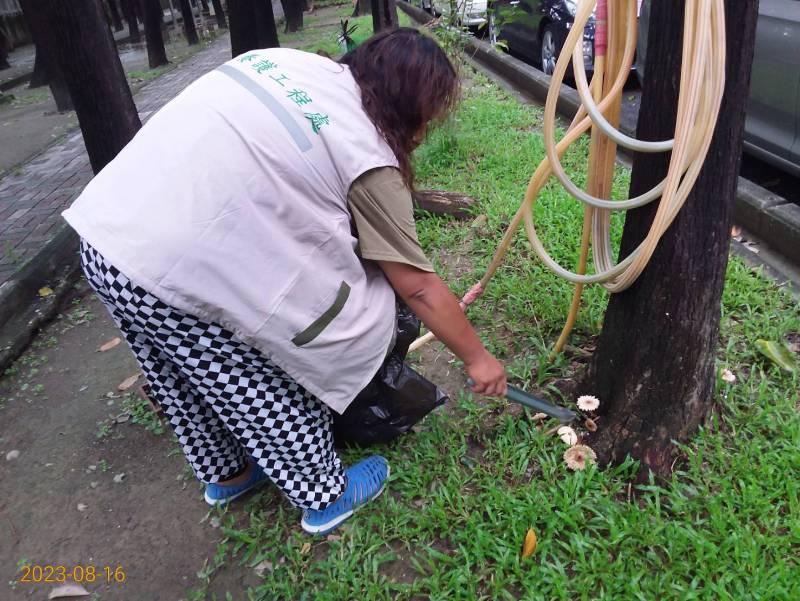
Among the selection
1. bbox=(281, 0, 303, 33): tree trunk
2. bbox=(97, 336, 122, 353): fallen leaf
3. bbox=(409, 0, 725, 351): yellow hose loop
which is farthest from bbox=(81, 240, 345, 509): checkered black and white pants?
bbox=(281, 0, 303, 33): tree trunk

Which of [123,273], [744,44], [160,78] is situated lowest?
[160,78]

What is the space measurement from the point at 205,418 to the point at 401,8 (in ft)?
53.1

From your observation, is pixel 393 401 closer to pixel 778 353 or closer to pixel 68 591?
pixel 68 591

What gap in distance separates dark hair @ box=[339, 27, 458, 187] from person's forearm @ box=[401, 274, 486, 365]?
292mm

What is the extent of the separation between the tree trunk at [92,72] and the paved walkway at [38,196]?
78 centimetres

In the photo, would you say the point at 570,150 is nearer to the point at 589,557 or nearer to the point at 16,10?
the point at 589,557

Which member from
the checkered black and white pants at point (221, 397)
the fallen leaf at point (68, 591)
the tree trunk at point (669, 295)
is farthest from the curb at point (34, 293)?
the tree trunk at point (669, 295)

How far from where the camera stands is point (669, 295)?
183cm

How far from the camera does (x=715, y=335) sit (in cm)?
190

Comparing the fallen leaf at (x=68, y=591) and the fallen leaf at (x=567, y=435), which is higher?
the fallen leaf at (x=567, y=435)

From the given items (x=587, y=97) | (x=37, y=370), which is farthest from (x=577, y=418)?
(x=37, y=370)

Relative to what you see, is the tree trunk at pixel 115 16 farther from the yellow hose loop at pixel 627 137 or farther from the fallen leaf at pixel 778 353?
the fallen leaf at pixel 778 353

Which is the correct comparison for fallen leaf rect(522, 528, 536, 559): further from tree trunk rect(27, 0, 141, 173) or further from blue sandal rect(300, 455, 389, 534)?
tree trunk rect(27, 0, 141, 173)

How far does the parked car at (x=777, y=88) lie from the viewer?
3.23 m
